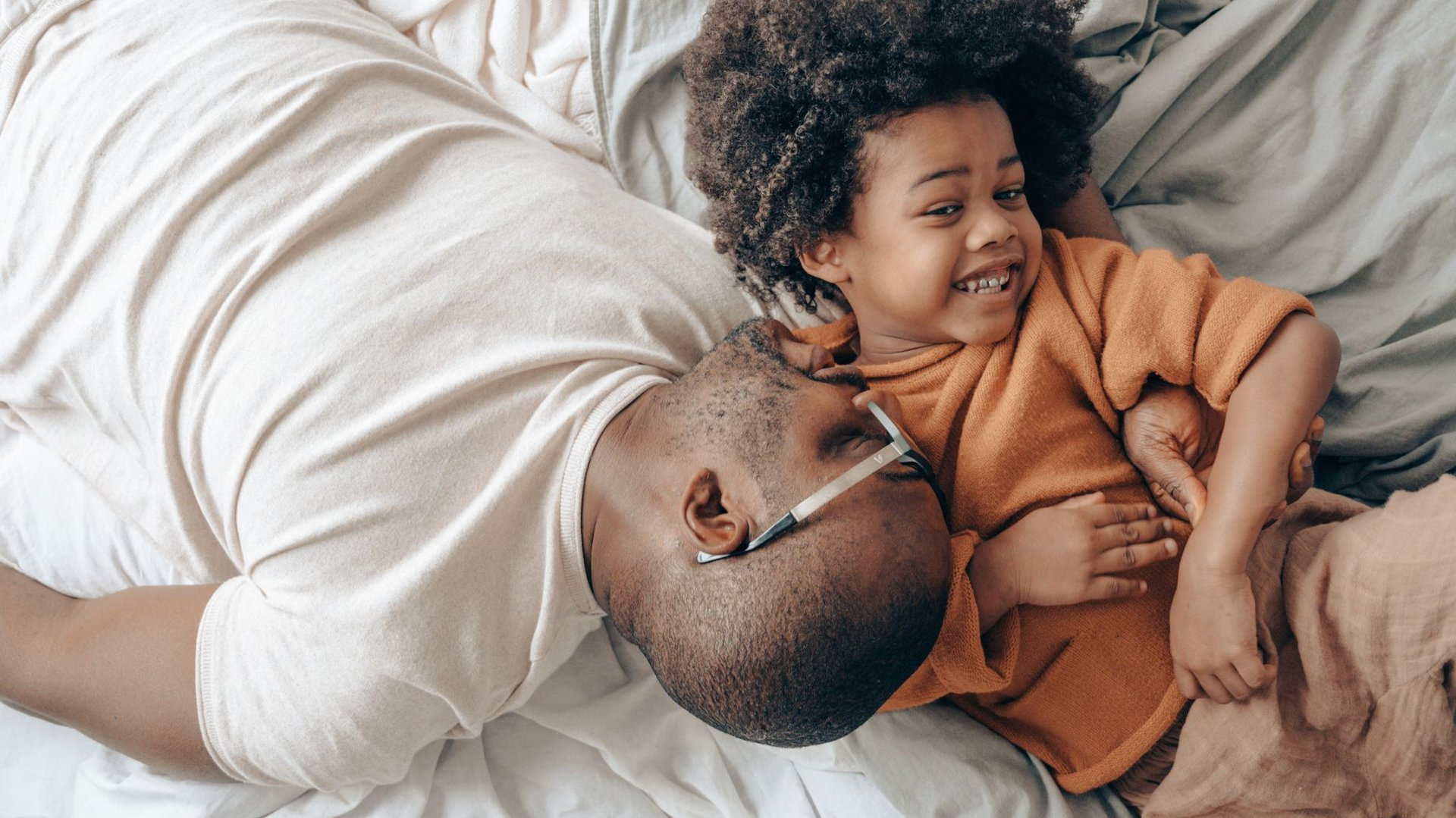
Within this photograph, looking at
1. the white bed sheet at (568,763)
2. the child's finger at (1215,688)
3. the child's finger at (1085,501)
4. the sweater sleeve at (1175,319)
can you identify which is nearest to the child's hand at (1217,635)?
the child's finger at (1215,688)

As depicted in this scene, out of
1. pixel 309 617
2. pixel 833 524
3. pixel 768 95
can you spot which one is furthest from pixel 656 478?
pixel 768 95

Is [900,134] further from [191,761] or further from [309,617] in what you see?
[191,761]

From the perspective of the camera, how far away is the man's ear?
1.14m

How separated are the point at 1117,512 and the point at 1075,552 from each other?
0.10 meters

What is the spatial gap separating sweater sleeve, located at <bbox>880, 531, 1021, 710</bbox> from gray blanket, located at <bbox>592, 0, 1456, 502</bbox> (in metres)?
0.70

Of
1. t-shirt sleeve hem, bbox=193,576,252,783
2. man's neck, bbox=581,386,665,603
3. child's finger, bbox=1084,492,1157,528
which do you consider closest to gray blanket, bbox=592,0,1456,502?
child's finger, bbox=1084,492,1157,528

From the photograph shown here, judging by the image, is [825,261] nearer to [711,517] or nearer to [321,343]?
[711,517]

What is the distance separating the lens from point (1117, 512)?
129 cm

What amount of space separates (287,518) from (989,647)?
987mm

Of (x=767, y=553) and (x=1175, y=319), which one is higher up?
(x=1175, y=319)

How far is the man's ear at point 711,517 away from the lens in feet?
3.75

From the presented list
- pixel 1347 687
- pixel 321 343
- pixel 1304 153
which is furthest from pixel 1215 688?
pixel 321 343

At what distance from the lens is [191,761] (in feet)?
4.33

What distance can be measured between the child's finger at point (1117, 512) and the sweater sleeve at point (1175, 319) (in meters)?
0.15
